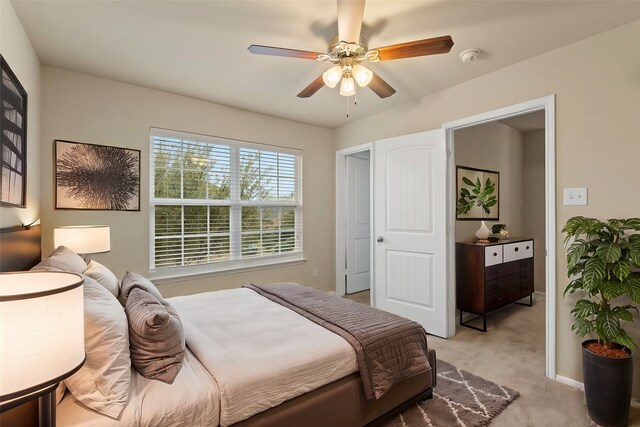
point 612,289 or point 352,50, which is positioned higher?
point 352,50

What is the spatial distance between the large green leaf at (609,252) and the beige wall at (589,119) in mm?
399

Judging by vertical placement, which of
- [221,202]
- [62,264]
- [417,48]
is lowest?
[62,264]

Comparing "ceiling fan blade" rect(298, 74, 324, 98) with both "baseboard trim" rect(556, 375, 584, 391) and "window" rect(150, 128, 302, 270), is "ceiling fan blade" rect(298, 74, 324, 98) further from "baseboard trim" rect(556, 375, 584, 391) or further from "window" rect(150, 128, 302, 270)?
"baseboard trim" rect(556, 375, 584, 391)

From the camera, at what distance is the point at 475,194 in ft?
12.7

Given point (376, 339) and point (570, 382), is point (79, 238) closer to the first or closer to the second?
point (376, 339)

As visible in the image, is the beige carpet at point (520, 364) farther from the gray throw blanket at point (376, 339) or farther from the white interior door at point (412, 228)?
the gray throw blanket at point (376, 339)

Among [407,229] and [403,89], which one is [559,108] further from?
[407,229]

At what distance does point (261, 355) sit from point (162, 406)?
45 centimetres

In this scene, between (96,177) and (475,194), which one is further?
(475,194)

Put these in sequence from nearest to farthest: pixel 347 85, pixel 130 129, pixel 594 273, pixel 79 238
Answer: pixel 594 273
pixel 347 85
pixel 79 238
pixel 130 129

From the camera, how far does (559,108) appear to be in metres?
2.35

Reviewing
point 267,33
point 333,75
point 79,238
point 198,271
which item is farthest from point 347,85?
point 198,271

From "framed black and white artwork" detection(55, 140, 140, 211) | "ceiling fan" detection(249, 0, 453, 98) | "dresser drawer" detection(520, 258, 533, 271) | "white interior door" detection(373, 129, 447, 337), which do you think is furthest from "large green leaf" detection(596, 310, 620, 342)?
"framed black and white artwork" detection(55, 140, 140, 211)

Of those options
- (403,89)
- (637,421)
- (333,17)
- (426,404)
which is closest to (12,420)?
(426,404)
